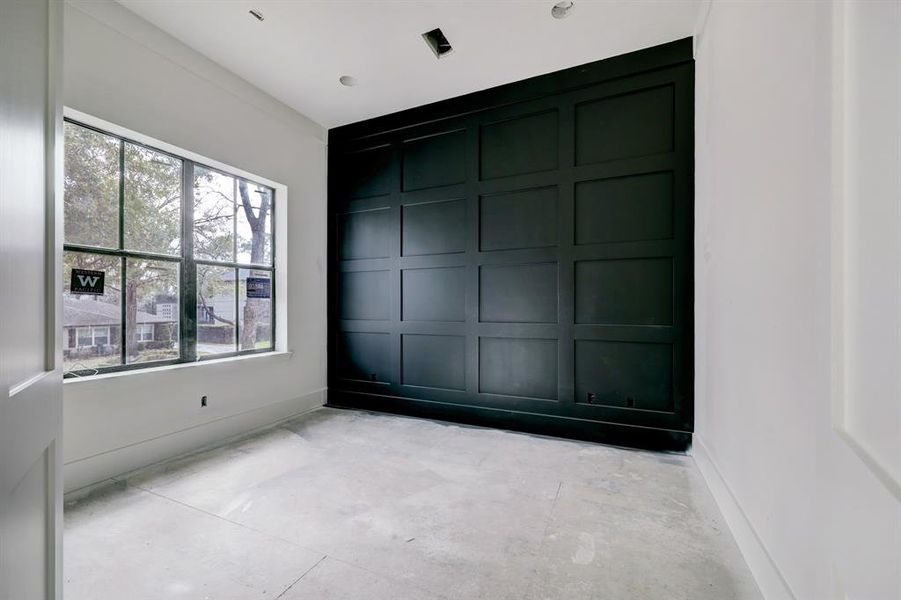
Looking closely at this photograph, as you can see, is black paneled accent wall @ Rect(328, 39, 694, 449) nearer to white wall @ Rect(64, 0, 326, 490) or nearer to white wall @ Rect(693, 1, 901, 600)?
white wall @ Rect(64, 0, 326, 490)

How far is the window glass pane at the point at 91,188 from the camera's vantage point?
8.23 feet

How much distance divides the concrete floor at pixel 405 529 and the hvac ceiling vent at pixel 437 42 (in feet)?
11.4

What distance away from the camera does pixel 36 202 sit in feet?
2.78

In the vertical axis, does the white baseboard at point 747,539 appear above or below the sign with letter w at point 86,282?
below

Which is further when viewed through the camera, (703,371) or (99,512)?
(703,371)

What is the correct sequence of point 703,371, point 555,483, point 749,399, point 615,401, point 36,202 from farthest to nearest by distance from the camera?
point 615,401 < point 703,371 < point 555,483 < point 749,399 < point 36,202

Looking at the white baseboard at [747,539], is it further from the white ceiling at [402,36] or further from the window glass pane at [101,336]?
the window glass pane at [101,336]

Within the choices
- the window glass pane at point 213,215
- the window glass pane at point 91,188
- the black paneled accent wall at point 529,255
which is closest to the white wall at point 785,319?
the black paneled accent wall at point 529,255

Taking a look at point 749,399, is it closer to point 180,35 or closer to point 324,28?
point 324,28

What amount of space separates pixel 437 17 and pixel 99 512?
4.03 metres

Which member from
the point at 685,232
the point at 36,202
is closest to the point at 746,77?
the point at 685,232

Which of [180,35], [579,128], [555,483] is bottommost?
[555,483]

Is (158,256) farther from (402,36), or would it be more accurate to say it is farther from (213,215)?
(402,36)

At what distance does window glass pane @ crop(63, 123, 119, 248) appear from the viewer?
251 cm
